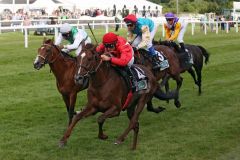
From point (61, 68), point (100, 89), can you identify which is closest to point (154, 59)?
point (61, 68)

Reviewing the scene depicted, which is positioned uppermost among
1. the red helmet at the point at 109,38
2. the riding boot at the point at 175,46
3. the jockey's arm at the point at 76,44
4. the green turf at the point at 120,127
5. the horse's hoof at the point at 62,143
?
the red helmet at the point at 109,38

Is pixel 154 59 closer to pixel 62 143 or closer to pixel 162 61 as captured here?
pixel 162 61

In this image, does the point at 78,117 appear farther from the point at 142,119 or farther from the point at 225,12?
the point at 225,12

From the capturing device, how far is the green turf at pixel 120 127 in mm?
7309

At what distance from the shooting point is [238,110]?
419 inches

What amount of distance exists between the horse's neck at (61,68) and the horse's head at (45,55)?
0.09 meters

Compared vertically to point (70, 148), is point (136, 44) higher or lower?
higher

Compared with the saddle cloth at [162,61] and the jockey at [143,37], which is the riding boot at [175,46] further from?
the jockey at [143,37]

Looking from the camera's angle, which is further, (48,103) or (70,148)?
(48,103)

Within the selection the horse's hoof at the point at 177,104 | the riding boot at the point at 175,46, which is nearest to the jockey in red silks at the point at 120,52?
the horse's hoof at the point at 177,104

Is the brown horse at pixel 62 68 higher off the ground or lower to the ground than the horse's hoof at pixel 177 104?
higher

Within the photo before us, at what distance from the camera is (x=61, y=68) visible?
906 centimetres

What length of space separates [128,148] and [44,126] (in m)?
2.10

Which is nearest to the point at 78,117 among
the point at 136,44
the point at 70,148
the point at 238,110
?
the point at 70,148
